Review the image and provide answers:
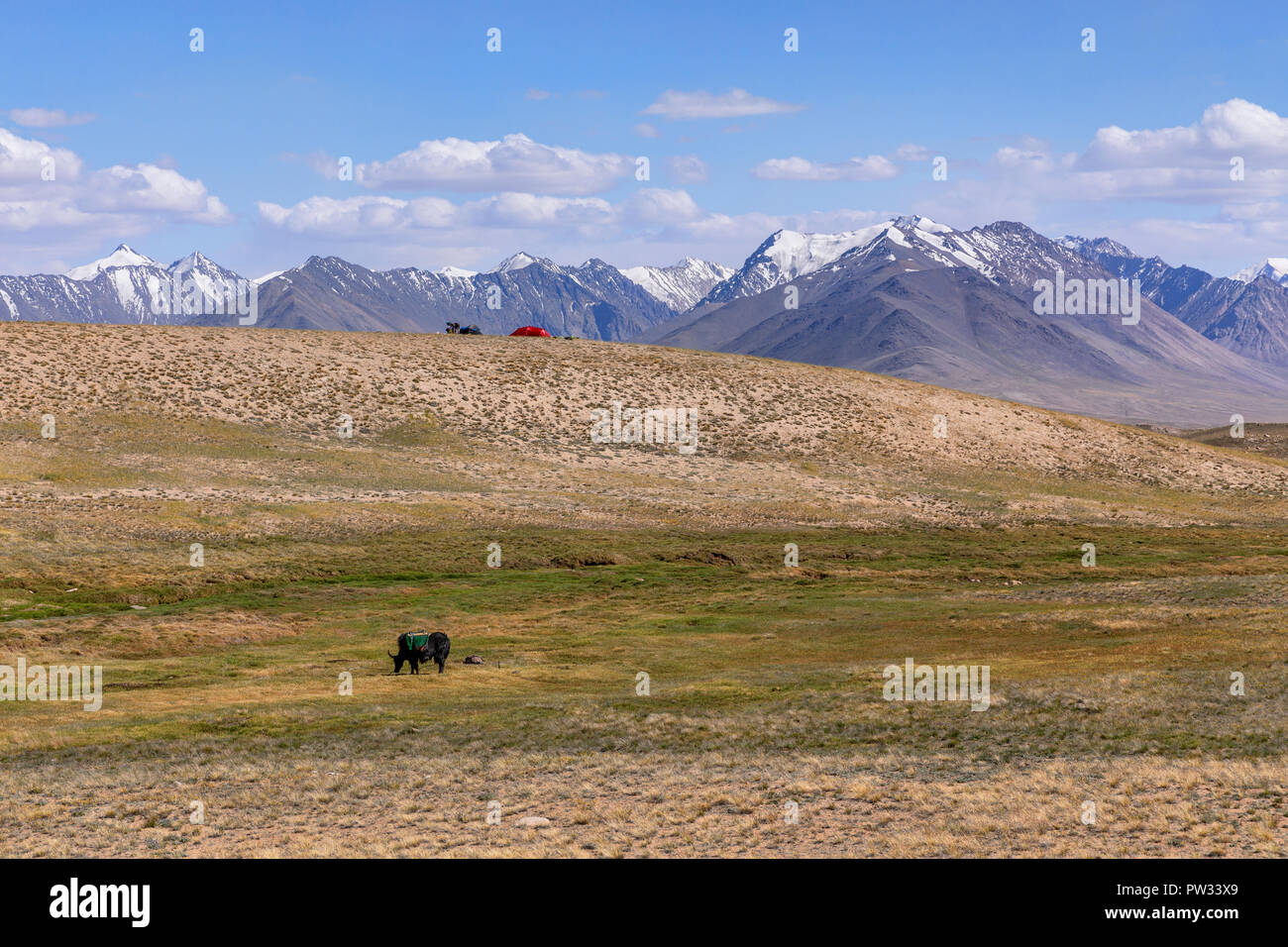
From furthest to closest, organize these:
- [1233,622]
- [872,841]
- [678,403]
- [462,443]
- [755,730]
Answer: [678,403]
[462,443]
[1233,622]
[755,730]
[872,841]

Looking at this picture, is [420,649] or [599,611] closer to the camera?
[420,649]

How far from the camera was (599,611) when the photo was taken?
52.9 m

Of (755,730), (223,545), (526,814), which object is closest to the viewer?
(526,814)

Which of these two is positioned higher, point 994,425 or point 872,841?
point 994,425

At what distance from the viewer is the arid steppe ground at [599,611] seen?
2205cm

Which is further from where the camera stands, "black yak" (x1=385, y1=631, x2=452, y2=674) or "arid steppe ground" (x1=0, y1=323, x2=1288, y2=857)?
"black yak" (x1=385, y1=631, x2=452, y2=674)

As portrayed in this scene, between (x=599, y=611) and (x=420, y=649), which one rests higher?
(x=420, y=649)

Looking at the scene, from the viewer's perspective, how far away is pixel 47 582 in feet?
174

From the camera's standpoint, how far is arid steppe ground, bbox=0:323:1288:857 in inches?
868

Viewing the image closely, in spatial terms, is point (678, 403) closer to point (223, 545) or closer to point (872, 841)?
point (223, 545)

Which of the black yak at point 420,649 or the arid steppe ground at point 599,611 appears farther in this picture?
the black yak at point 420,649
